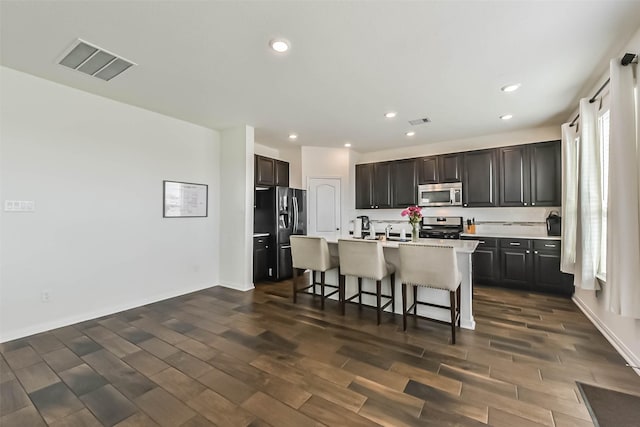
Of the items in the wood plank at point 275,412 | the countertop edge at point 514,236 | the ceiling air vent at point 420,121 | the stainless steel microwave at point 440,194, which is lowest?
the wood plank at point 275,412

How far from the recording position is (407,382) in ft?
6.62

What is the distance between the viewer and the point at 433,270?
2.72 meters

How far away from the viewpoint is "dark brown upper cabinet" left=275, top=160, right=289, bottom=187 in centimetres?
553

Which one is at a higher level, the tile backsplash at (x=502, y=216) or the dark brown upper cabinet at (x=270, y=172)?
the dark brown upper cabinet at (x=270, y=172)

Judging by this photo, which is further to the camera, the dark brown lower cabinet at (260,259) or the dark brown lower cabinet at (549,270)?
the dark brown lower cabinet at (260,259)

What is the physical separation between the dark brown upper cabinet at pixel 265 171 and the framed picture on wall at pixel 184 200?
927mm

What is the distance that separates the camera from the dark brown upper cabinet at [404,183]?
5559 mm

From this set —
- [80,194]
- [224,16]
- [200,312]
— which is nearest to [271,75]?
[224,16]

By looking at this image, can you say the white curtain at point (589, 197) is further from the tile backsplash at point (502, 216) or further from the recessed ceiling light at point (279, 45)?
the recessed ceiling light at point (279, 45)

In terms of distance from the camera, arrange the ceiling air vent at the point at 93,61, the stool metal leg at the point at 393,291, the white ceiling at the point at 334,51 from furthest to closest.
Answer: the stool metal leg at the point at 393,291, the ceiling air vent at the point at 93,61, the white ceiling at the point at 334,51

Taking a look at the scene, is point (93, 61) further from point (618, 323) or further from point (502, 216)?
point (502, 216)

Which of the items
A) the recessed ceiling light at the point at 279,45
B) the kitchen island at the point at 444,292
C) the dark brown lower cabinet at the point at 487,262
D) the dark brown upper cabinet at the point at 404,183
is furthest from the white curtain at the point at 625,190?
the dark brown upper cabinet at the point at 404,183

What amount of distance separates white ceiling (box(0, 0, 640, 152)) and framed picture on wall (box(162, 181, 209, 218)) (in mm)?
1106

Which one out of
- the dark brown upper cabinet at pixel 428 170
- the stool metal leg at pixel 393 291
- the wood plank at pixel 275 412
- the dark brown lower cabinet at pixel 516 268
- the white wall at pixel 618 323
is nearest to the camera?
the wood plank at pixel 275 412
